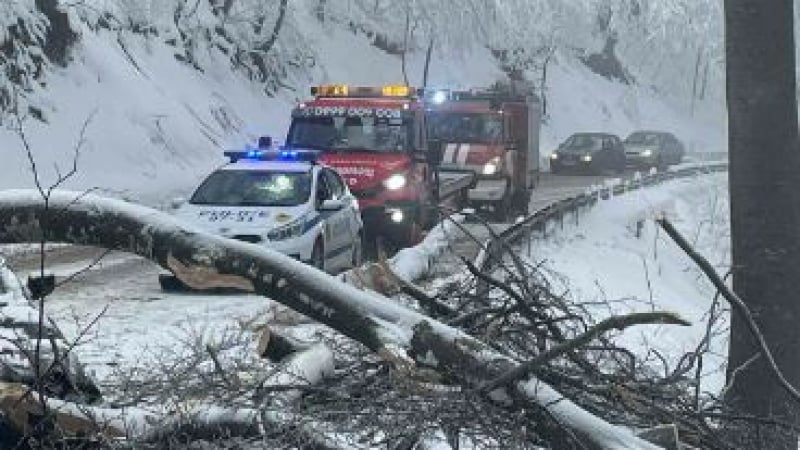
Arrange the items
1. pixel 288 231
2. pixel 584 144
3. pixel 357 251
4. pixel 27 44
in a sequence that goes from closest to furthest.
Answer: pixel 288 231
pixel 357 251
pixel 27 44
pixel 584 144

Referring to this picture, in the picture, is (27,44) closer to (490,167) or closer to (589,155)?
(490,167)

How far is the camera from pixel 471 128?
947 inches

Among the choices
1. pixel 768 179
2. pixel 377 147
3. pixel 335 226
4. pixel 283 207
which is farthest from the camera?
pixel 377 147

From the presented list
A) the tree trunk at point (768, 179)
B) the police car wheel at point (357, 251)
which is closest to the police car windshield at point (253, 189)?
the police car wheel at point (357, 251)

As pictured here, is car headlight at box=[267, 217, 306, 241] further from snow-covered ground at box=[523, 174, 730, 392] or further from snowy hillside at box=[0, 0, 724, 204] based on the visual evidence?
snowy hillside at box=[0, 0, 724, 204]

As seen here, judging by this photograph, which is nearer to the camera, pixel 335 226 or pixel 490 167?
pixel 335 226

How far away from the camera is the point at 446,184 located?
67.8ft

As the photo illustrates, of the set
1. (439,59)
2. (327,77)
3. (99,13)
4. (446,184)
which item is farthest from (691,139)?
(446,184)

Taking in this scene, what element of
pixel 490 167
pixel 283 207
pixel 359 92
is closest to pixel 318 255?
pixel 283 207

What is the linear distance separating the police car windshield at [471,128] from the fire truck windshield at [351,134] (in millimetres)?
5714

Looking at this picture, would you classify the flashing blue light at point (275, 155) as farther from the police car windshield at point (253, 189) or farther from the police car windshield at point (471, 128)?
the police car windshield at point (471, 128)

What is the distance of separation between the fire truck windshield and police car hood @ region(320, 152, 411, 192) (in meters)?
0.26

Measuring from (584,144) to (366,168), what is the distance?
80.4 feet

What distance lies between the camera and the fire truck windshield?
18250 millimetres
